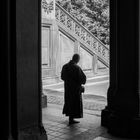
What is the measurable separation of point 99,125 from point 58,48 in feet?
33.2

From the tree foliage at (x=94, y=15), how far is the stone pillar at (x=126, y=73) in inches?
869

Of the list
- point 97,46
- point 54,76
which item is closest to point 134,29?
point 54,76

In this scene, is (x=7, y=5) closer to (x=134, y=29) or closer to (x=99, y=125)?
(x=134, y=29)

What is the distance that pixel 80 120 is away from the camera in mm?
8945

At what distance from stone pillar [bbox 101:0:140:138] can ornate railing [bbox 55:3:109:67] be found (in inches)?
453

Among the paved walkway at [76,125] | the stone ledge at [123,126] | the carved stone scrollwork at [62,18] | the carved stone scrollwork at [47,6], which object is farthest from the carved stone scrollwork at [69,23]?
the stone ledge at [123,126]

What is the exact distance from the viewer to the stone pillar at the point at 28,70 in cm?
485

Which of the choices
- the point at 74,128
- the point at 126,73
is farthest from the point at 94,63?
the point at 126,73

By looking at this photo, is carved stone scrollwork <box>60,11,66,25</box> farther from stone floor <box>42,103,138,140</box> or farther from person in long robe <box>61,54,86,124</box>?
person in long robe <box>61,54,86,124</box>

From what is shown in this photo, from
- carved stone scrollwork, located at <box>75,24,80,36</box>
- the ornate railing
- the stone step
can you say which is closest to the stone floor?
the stone step

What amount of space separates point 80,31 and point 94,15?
996cm

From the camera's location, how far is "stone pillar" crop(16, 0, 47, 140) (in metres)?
4.85

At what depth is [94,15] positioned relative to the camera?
29.6 metres

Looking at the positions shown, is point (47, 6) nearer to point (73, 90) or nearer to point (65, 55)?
point (65, 55)
